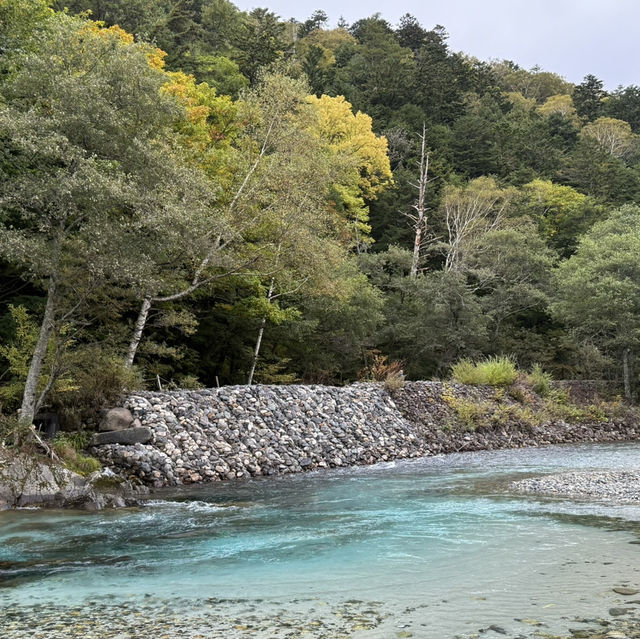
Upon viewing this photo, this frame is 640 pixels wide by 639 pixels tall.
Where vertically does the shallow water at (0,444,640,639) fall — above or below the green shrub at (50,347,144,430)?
below

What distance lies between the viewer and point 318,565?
700 cm

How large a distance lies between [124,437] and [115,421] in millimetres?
529

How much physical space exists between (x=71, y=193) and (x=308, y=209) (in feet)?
30.2

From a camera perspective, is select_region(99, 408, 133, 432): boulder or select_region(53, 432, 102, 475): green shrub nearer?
select_region(53, 432, 102, 475): green shrub

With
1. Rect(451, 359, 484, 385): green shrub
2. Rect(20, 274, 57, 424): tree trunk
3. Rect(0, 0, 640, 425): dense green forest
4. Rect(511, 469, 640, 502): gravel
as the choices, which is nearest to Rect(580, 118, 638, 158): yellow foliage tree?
Rect(0, 0, 640, 425): dense green forest

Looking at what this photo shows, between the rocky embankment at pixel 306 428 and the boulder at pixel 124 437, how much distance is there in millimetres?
21

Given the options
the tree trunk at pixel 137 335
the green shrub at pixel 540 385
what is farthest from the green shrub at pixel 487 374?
the tree trunk at pixel 137 335

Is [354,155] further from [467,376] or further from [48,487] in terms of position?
[48,487]

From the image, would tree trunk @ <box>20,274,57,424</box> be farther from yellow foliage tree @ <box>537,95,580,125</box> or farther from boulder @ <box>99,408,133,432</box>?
yellow foliage tree @ <box>537,95,580,125</box>

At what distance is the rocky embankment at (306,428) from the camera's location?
46.1 ft

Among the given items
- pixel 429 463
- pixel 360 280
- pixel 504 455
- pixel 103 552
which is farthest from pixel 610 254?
pixel 103 552

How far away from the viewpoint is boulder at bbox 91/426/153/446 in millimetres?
13977

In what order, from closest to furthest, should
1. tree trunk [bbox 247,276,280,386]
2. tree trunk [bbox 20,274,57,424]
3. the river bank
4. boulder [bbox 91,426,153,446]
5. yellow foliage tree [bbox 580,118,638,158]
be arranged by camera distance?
the river bank, tree trunk [bbox 20,274,57,424], boulder [bbox 91,426,153,446], tree trunk [bbox 247,276,280,386], yellow foliage tree [bbox 580,118,638,158]

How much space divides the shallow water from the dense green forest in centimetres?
570
